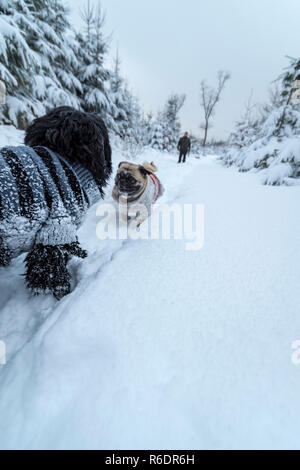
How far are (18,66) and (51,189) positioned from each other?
4931 millimetres

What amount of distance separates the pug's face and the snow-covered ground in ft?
3.47

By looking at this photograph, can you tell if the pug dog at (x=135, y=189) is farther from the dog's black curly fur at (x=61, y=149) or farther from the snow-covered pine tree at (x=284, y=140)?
the snow-covered pine tree at (x=284, y=140)

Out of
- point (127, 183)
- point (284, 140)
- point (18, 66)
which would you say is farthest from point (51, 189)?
point (284, 140)

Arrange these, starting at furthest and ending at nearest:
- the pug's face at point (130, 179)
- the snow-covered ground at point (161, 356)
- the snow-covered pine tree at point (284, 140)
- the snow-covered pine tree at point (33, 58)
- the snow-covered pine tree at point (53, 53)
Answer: the snow-covered pine tree at point (53, 53) < the snow-covered pine tree at point (33, 58) < the snow-covered pine tree at point (284, 140) < the pug's face at point (130, 179) < the snow-covered ground at point (161, 356)

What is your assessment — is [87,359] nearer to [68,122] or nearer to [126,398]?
[126,398]

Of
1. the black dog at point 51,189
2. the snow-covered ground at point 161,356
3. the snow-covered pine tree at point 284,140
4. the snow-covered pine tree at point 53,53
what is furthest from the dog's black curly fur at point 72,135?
the snow-covered pine tree at point 53,53

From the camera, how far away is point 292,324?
0.85m

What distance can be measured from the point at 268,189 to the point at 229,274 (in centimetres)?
228

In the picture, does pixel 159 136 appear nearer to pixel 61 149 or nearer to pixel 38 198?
pixel 61 149

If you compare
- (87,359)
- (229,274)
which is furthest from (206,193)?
(87,359)

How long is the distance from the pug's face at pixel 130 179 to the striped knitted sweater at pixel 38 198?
0.96 meters

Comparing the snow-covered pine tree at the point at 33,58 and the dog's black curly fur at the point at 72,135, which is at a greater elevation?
the snow-covered pine tree at the point at 33,58

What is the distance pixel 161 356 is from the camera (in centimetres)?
78

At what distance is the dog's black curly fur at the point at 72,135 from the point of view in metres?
1.16
